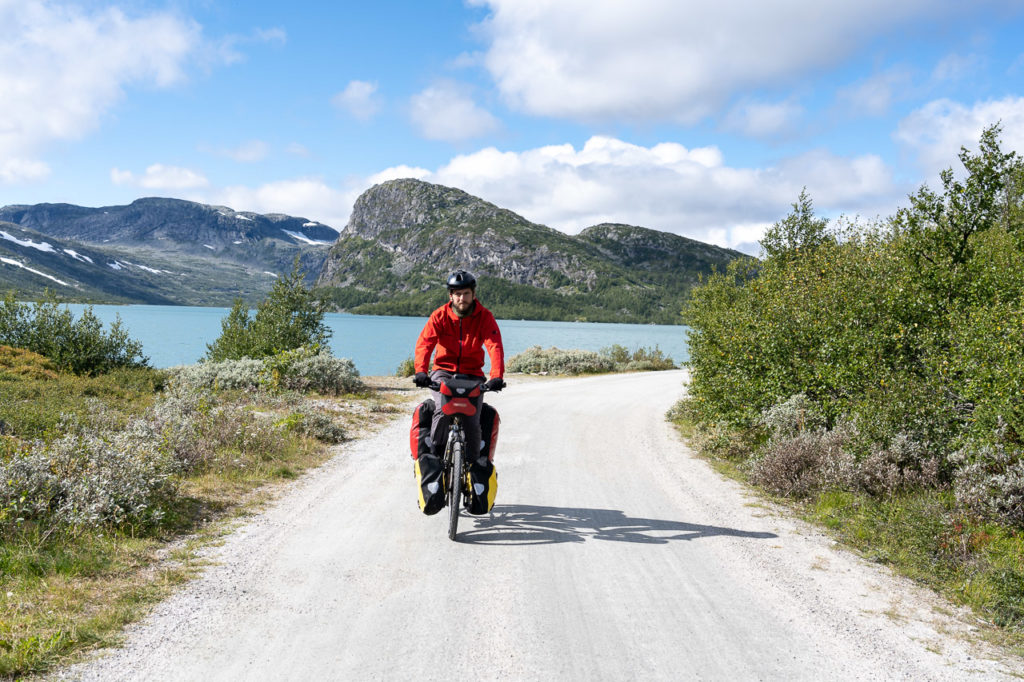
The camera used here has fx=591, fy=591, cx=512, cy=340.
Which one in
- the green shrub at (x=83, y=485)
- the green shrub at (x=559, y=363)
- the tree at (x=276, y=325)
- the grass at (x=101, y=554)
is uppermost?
the tree at (x=276, y=325)

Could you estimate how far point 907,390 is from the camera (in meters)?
8.30

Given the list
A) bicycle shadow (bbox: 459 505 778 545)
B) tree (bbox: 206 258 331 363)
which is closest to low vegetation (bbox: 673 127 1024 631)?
bicycle shadow (bbox: 459 505 778 545)

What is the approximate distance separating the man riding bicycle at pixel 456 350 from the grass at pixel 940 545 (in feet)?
14.4

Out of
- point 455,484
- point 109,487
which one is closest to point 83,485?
point 109,487

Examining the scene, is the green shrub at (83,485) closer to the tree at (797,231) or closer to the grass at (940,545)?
the grass at (940,545)

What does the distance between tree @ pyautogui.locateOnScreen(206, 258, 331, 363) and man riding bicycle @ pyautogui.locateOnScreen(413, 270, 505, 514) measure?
16.3m

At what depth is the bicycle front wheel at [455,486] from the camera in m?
6.17

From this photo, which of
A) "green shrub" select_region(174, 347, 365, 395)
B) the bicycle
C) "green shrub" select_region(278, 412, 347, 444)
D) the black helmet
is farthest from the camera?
"green shrub" select_region(174, 347, 365, 395)

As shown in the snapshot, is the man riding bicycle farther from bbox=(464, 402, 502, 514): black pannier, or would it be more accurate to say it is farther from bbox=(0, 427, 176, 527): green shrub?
bbox=(0, 427, 176, 527): green shrub

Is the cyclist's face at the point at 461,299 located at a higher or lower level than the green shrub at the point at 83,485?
higher

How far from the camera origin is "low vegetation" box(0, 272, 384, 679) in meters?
4.20

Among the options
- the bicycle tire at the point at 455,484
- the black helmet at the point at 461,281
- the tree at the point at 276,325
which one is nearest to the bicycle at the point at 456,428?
the bicycle tire at the point at 455,484

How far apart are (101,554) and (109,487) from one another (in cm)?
118

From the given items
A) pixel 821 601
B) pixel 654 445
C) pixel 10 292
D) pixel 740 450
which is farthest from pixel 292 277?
pixel 821 601
